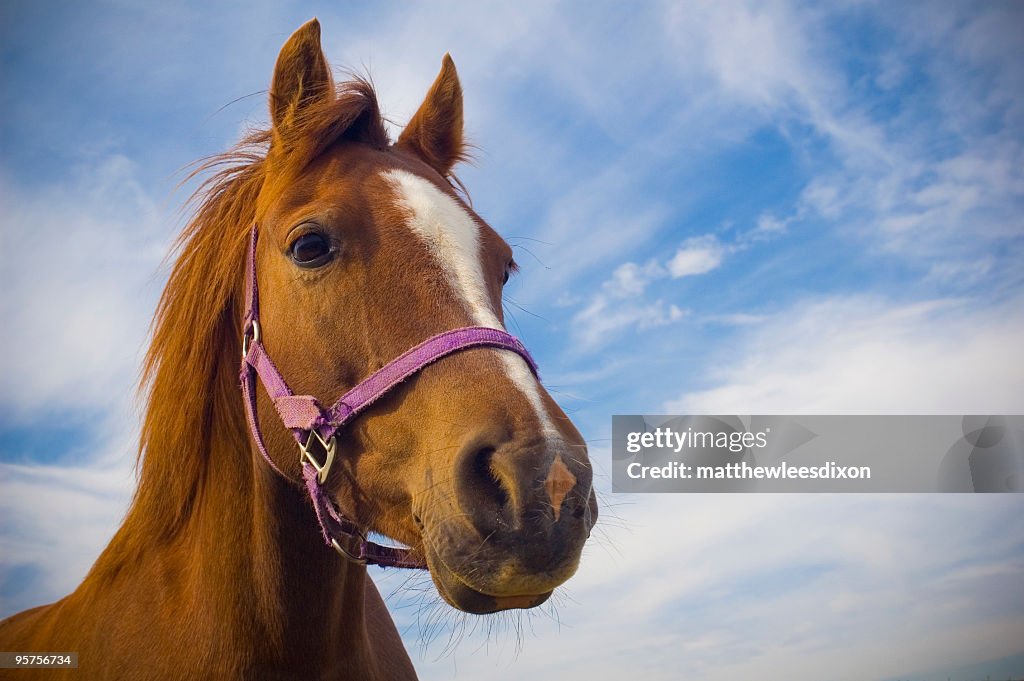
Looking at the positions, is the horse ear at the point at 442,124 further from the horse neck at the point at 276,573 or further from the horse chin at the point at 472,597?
the horse chin at the point at 472,597

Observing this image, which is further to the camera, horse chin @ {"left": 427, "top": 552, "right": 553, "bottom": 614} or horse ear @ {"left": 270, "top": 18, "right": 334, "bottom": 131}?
horse ear @ {"left": 270, "top": 18, "right": 334, "bottom": 131}

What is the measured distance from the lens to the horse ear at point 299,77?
3.69 metres

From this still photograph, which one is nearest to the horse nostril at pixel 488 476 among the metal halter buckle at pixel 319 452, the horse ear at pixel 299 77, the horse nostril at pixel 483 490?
the horse nostril at pixel 483 490

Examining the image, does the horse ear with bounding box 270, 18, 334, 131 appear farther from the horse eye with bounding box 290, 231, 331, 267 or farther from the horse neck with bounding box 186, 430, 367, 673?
the horse neck with bounding box 186, 430, 367, 673

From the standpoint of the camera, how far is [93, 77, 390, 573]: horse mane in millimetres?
3625

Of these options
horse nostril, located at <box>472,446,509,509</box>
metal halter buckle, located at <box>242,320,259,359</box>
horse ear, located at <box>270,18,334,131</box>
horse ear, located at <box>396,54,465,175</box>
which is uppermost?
horse ear, located at <box>396,54,465,175</box>

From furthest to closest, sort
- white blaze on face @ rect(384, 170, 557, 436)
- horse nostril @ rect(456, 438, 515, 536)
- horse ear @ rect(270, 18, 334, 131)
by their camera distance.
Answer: horse ear @ rect(270, 18, 334, 131) < white blaze on face @ rect(384, 170, 557, 436) < horse nostril @ rect(456, 438, 515, 536)

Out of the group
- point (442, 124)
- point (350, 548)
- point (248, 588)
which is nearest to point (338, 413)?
point (350, 548)

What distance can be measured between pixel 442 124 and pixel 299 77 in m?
1.01

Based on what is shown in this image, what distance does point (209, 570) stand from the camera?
340 centimetres

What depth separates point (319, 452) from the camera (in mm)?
2977

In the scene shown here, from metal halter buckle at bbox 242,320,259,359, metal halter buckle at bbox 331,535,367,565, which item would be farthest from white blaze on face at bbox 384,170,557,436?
metal halter buckle at bbox 331,535,367,565

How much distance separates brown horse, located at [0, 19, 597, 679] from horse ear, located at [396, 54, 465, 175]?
29 mm

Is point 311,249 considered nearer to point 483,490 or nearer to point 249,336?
point 249,336
